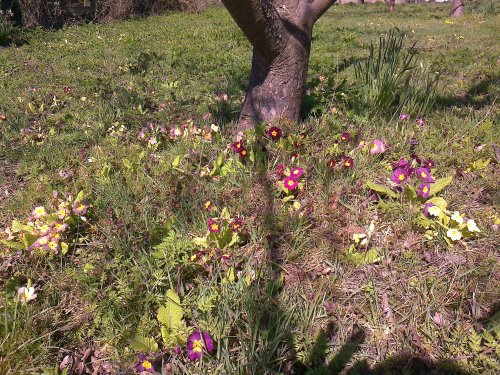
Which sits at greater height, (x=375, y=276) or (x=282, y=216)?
(x=282, y=216)

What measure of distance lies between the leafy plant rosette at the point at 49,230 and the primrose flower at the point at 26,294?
0.85ft

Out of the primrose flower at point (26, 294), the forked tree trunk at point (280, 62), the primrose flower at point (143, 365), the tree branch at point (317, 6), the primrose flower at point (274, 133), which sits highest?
the tree branch at point (317, 6)

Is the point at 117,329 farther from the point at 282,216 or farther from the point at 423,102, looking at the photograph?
the point at 423,102

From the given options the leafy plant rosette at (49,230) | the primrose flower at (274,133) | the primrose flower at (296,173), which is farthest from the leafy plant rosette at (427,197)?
the leafy plant rosette at (49,230)

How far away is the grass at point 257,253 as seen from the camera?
5.32ft

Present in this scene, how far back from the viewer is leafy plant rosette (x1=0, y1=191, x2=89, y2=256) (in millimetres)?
2035

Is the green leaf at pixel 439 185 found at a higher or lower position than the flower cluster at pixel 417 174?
lower

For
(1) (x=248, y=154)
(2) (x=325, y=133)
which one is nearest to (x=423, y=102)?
(2) (x=325, y=133)

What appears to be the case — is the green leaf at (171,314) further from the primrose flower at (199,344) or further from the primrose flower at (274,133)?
the primrose flower at (274,133)

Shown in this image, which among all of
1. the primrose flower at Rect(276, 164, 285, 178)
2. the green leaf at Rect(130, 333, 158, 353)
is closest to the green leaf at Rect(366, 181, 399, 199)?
the primrose flower at Rect(276, 164, 285, 178)

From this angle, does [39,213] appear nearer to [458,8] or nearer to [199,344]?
[199,344]

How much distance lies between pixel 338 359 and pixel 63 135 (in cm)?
313

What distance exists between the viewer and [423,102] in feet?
10.8

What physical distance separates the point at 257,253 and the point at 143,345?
78 cm
